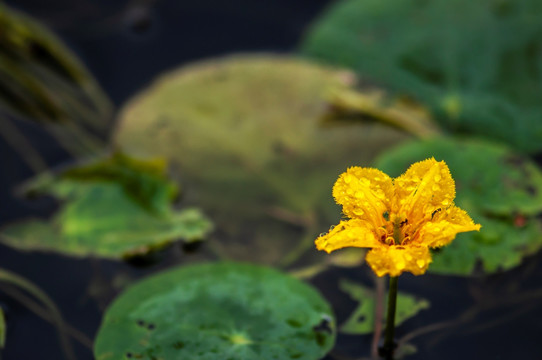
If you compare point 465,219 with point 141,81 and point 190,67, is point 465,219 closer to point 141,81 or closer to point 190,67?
point 190,67

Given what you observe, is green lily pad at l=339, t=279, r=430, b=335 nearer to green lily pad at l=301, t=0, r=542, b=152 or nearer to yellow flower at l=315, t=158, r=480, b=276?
yellow flower at l=315, t=158, r=480, b=276

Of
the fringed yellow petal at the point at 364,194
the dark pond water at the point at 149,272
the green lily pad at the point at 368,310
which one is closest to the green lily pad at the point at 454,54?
the dark pond water at the point at 149,272

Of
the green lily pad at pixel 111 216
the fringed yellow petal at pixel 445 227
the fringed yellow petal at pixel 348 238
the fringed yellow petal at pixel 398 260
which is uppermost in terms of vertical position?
the green lily pad at pixel 111 216

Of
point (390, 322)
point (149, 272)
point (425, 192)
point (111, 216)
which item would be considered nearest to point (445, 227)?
point (425, 192)

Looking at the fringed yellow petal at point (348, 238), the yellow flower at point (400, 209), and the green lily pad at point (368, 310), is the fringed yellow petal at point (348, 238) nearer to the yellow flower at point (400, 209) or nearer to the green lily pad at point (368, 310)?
the yellow flower at point (400, 209)

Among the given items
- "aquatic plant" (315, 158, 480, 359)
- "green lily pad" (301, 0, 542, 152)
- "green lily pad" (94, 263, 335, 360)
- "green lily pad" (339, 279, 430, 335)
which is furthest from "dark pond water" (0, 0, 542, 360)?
"green lily pad" (301, 0, 542, 152)

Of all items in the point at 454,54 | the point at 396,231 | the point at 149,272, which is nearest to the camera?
the point at 396,231

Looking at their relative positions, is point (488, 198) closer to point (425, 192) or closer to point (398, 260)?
point (425, 192)
